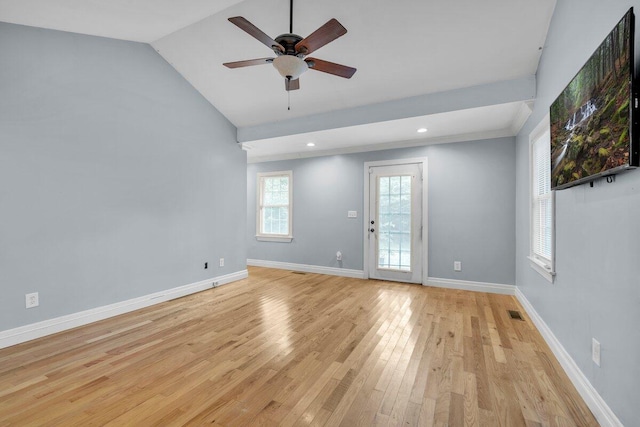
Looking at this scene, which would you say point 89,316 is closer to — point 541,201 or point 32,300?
point 32,300

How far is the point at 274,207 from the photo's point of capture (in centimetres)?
608

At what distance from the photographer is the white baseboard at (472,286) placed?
163 inches

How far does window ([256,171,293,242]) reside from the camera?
19.3 ft

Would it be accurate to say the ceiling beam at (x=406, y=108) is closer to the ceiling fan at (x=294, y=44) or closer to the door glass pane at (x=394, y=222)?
the door glass pane at (x=394, y=222)

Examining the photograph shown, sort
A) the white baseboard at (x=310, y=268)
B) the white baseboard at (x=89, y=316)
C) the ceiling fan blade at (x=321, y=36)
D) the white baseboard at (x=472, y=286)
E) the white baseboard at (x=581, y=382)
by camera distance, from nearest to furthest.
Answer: the white baseboard at (x=581, y=382) < the ceiling fan blade at (x=321, y=36) < the white baseboard at (x=89, y=316) < the white baseboard at (x=472, y=286) < the white baseboard at (x=310, y=268)

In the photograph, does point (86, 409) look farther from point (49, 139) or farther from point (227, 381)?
point (49, 139)

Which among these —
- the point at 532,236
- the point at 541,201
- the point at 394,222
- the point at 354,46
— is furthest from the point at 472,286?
the point at 354,46

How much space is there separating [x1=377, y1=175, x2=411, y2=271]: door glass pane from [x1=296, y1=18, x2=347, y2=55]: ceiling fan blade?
306 cm

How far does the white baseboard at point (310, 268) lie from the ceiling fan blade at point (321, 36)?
380 centimetres

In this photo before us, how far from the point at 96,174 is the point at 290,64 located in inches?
95.8

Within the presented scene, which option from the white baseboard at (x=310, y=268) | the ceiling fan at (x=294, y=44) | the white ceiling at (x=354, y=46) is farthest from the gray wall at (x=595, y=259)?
the white baseboard at (x=310, y=268)

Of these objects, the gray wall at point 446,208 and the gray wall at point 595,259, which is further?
the gray wall at point 446,208

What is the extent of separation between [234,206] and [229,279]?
1216 millimetres

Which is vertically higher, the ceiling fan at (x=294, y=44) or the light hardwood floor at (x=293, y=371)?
the ceiling fan at (x=294, y=44)
